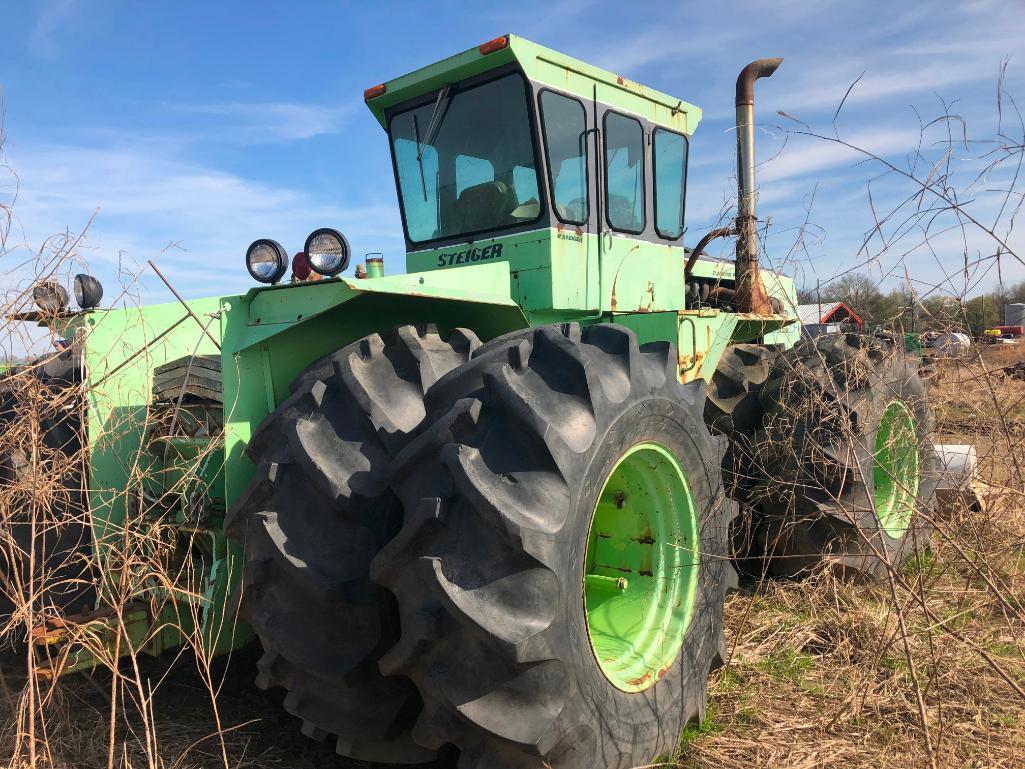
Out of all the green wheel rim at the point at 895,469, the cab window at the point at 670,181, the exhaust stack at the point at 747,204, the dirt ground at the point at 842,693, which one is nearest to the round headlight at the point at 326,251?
the dirt ground at the point at 842,693

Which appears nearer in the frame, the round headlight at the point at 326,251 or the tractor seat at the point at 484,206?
the round headlight at the point at 326,251

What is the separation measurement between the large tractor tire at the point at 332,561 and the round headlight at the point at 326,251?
84 centimetres

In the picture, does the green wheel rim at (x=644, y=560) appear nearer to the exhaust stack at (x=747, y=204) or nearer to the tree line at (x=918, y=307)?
the tree line at (x=918, y=307)

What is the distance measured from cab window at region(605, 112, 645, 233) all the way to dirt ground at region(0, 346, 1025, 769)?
69.4 inches

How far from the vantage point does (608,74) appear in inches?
165

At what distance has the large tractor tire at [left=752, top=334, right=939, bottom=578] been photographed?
13.5 ft

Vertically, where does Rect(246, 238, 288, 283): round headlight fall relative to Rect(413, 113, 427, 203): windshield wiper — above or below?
below

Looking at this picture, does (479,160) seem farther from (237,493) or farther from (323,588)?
(323,588)

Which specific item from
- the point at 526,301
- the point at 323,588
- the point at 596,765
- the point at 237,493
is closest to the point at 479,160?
the point at 526,301

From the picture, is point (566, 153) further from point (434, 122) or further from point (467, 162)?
point (434, 122)

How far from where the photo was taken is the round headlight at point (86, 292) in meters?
3.26

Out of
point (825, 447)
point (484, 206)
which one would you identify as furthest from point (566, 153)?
point (825, 447)

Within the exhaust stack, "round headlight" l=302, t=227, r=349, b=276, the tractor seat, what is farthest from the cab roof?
"round headlight" l=302, t=227, r=349, b=276

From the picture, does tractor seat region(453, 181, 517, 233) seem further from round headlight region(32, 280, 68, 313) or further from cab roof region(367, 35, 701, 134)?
round headlight region(32, 280, 68, 313)
